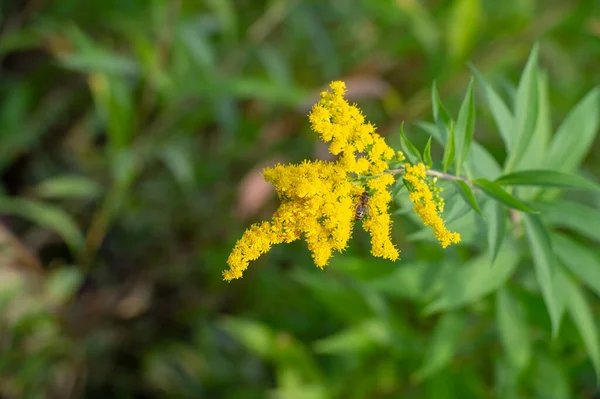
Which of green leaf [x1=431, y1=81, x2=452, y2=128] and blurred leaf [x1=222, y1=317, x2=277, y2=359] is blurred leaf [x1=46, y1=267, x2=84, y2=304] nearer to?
blurred leaf [x1=222, y1=317, x2=277, y2=359]

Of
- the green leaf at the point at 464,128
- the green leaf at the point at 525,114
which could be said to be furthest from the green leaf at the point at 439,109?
the green leaf at the point at 525,114

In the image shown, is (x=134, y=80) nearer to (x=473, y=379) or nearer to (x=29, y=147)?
(x=29, y=147)

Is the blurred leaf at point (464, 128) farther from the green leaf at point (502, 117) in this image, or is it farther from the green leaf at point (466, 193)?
the green leaf at point (502, 117)

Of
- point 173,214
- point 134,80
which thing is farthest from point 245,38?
point 173,214

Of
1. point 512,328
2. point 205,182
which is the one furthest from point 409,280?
point 205,182

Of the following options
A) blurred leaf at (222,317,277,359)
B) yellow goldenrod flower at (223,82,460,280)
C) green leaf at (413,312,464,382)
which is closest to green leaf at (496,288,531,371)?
green leaf at (413,312,464,382)

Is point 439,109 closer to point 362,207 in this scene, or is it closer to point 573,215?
point 362,207
